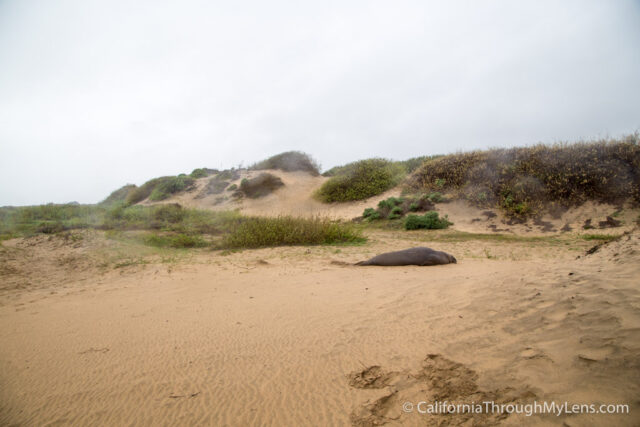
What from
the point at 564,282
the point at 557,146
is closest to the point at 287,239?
the point at 564,282

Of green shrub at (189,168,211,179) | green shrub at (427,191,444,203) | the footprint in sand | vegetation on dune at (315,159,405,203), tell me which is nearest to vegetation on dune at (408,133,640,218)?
green shrub at (427,191,444,203)

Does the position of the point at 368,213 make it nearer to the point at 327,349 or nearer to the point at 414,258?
the point at 414,258

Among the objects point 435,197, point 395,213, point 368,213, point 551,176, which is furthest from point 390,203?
point 551,176

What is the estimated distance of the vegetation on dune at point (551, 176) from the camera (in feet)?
34.8

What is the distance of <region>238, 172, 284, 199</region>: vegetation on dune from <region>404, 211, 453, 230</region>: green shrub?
12.2 metres

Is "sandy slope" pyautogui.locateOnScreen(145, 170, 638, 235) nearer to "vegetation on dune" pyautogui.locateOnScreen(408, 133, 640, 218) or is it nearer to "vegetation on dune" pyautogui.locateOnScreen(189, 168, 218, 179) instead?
"vegetation on dune" pyautogui.locateOnScreen(408, 133, 640, 218)

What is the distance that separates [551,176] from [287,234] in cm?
1047

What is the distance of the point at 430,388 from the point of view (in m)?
1.74

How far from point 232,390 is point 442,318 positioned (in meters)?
1.84

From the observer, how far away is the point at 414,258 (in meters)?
5.47

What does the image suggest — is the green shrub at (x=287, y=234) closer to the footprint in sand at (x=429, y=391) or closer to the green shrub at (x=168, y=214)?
the green shrub at (x=168, y=214)

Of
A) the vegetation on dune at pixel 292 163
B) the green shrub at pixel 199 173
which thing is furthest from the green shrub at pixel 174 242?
the green shrub at pixel 199 173

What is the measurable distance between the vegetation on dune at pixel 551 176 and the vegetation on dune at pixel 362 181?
424 cm

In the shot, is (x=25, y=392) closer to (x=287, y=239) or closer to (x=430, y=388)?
(x=430, y=388)
